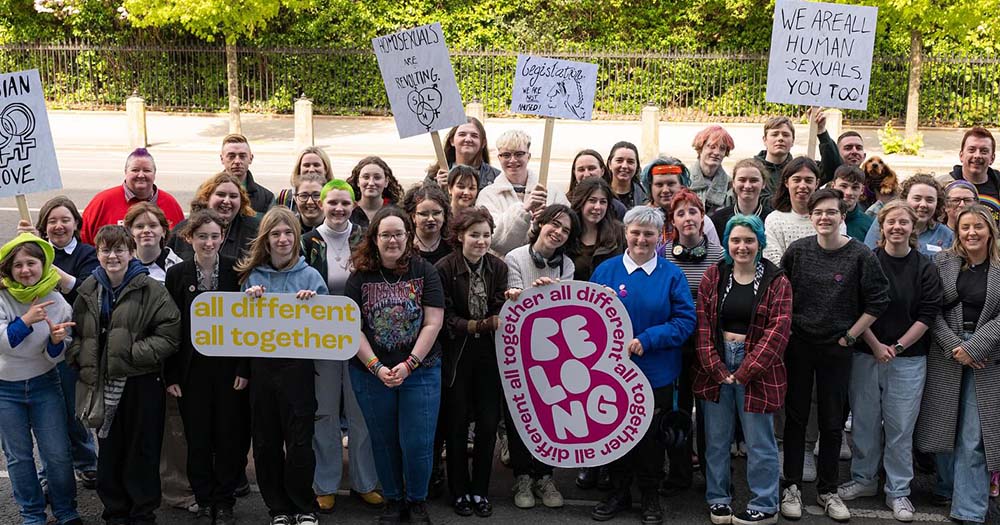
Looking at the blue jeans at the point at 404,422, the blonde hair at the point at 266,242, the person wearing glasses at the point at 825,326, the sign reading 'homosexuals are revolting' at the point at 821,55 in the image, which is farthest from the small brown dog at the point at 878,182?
the blonde hair at the point at 266,242

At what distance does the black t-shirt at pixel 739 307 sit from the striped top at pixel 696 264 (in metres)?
0.34

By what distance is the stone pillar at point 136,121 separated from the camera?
21.8 metres

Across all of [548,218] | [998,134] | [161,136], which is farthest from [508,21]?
[548,218]

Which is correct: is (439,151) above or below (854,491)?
above

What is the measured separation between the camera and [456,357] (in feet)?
18.9

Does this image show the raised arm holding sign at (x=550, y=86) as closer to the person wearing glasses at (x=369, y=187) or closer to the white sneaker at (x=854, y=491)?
the person wearing glasses at (x=369, y=187)

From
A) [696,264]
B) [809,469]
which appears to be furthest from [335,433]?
[809,469]

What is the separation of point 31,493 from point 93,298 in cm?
111

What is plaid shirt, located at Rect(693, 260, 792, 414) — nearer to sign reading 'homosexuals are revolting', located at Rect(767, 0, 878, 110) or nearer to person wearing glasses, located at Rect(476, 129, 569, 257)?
person wearing glasses, located at Rect(476, 129, 569, 257)

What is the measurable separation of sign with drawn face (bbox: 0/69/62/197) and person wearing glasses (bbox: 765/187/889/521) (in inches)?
174

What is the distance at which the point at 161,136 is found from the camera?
23516mm

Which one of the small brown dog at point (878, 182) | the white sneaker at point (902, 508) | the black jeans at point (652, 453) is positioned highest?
the small brown dog at point (878, 182)

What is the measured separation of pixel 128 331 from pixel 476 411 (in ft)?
6.37

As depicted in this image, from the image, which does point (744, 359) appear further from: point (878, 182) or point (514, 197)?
point (878, 182)
